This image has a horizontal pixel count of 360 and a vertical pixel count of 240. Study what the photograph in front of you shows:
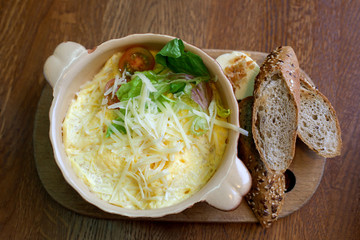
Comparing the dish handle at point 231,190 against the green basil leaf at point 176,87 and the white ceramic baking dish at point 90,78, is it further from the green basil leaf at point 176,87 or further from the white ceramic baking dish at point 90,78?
the green basil leaf at point 176,87

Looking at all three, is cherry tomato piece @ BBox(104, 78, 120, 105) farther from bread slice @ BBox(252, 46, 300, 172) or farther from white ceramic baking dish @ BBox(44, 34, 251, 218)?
bread slice @ BBox(252, 46, 300, 172)

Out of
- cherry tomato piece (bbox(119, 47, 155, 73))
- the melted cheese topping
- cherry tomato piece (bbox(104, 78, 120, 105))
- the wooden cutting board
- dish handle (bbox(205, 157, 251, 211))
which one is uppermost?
cherry tomato piece (bbox(119, 47, 155, 73))

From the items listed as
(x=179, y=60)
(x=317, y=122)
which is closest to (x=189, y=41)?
(x=179, y=60)

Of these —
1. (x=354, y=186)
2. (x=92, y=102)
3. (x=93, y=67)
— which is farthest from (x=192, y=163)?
(x=354, y=186)

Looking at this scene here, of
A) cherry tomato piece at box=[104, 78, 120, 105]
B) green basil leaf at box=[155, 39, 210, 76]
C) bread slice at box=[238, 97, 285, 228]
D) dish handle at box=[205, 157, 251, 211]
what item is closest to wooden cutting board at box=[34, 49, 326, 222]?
bread slice at box=[238, 97, 285, 228]

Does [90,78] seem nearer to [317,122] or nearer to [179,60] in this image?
[179,60]
